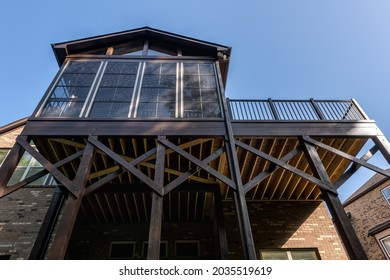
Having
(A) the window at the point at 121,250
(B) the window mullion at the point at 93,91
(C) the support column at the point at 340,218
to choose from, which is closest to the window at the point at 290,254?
(C) the support column at the point at 340,218

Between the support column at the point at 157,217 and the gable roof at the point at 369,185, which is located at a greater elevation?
the gable roof at the point at 369,185

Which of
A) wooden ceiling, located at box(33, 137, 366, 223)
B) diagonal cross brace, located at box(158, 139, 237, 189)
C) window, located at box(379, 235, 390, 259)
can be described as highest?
wooden ceiling, located at box(33, 137, 366, 223)

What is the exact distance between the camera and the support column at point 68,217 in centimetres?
412

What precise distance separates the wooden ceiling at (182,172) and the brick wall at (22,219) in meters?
1.46

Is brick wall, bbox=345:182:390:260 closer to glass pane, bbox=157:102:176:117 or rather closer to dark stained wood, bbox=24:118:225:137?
dark stained wood, bbox=24:118:225:137

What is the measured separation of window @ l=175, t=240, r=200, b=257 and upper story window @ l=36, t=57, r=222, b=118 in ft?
15.6

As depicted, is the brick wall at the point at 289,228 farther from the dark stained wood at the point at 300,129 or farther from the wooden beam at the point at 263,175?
the dark stained wood at the point at 300,129

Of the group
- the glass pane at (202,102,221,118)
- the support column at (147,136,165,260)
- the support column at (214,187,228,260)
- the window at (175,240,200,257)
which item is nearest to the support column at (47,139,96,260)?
the support column at (147,136,165,260)

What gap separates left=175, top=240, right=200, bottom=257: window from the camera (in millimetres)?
8641

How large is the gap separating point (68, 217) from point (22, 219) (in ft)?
17.3

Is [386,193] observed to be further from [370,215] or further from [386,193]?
[370,215]

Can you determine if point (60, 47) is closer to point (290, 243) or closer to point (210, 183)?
point (210, 183)

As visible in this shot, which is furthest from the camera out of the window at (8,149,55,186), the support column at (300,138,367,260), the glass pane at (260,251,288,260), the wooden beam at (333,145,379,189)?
the window at (8,149,55,186)

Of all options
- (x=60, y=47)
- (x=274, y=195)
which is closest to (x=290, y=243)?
(x=274, y=195)
